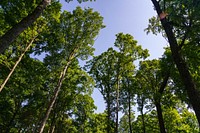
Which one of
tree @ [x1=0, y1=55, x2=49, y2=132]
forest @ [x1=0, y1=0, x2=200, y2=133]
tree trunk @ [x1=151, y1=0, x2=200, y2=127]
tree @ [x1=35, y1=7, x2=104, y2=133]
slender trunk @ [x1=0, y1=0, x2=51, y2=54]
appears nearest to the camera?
slender trunk @ [x1=0, y1=0, x2=51, y2=54]

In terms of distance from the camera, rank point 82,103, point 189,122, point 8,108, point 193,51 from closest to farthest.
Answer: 1. point 193,51
2. point 8,108
3. point 82,103
4. point 189,122

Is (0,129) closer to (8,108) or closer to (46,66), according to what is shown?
(8,108)

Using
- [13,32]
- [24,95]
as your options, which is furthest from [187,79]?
[24,95]

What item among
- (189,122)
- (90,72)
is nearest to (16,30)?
(90,72)

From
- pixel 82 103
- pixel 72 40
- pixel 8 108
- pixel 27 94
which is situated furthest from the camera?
pixel 82 103

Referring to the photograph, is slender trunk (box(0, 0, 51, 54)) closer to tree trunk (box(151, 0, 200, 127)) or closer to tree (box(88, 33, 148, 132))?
tree trunk (box(151, 0, 200, 127))

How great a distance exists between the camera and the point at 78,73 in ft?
80.7

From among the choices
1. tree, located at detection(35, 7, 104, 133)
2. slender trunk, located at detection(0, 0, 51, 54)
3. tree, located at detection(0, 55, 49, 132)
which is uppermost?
tree, located at detection(35, 7, 104, 133)

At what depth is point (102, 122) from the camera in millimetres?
36000

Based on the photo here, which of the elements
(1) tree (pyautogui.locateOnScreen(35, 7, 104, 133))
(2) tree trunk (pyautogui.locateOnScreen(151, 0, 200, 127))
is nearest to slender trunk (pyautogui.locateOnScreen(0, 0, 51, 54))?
(2) tree trunk (pyautogui.locateOnScreen(151, 0, 200, 127))

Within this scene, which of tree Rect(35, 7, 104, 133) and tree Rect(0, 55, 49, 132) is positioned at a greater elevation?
tree Rect(35, 7, 104, 133)

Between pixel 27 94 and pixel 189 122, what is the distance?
2361 cm

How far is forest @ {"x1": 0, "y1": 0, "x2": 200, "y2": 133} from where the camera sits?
1493 centimetres

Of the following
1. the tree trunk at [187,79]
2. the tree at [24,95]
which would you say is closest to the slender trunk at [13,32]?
the tree trunk at [187,79]
